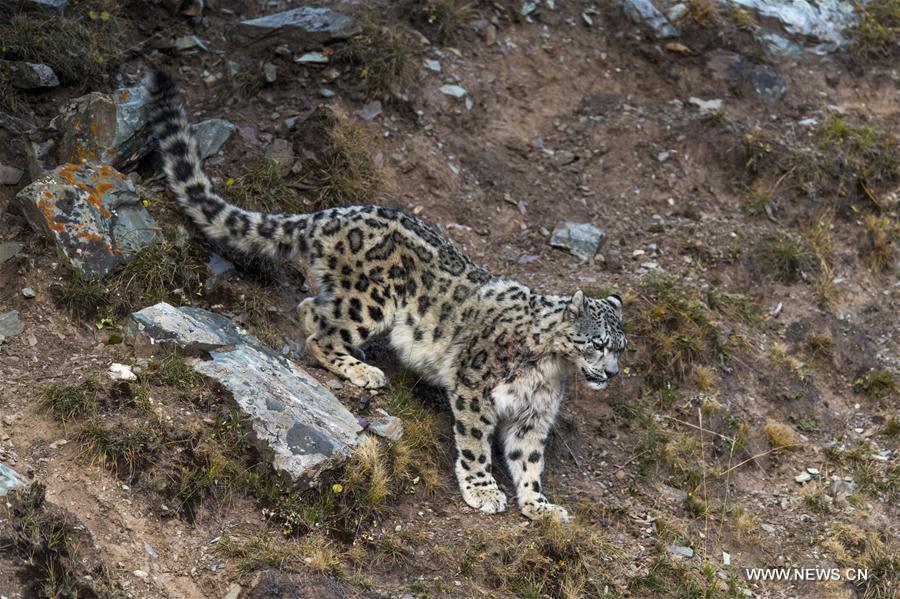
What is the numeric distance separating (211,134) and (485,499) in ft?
15.7

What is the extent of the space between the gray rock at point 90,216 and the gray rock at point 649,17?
7.42 m

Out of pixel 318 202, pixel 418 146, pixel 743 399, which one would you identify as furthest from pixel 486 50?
pixel 743 399

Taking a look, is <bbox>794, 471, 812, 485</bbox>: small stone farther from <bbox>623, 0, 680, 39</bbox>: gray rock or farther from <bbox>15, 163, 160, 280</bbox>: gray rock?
<bbox>623, 0, 680, 39</bbox>: gray rock

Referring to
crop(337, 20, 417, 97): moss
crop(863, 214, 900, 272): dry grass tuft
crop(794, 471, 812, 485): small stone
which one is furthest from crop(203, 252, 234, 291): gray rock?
crop(863, 214, 900, 272): dry grass tuft

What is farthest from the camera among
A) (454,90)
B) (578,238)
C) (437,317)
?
(454,90)

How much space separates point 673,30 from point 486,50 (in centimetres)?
263

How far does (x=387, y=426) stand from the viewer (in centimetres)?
826

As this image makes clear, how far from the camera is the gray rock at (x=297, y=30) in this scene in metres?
11.5

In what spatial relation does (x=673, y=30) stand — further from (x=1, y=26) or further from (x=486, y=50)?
(x=1, y=26)

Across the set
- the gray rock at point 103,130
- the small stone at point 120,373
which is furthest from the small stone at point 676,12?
the small stone at point 120,373

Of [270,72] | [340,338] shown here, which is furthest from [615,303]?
[270,72]

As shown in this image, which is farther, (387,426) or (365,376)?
(365,376)

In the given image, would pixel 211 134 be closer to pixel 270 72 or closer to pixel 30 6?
pixel 270 72

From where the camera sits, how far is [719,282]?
11055mm
